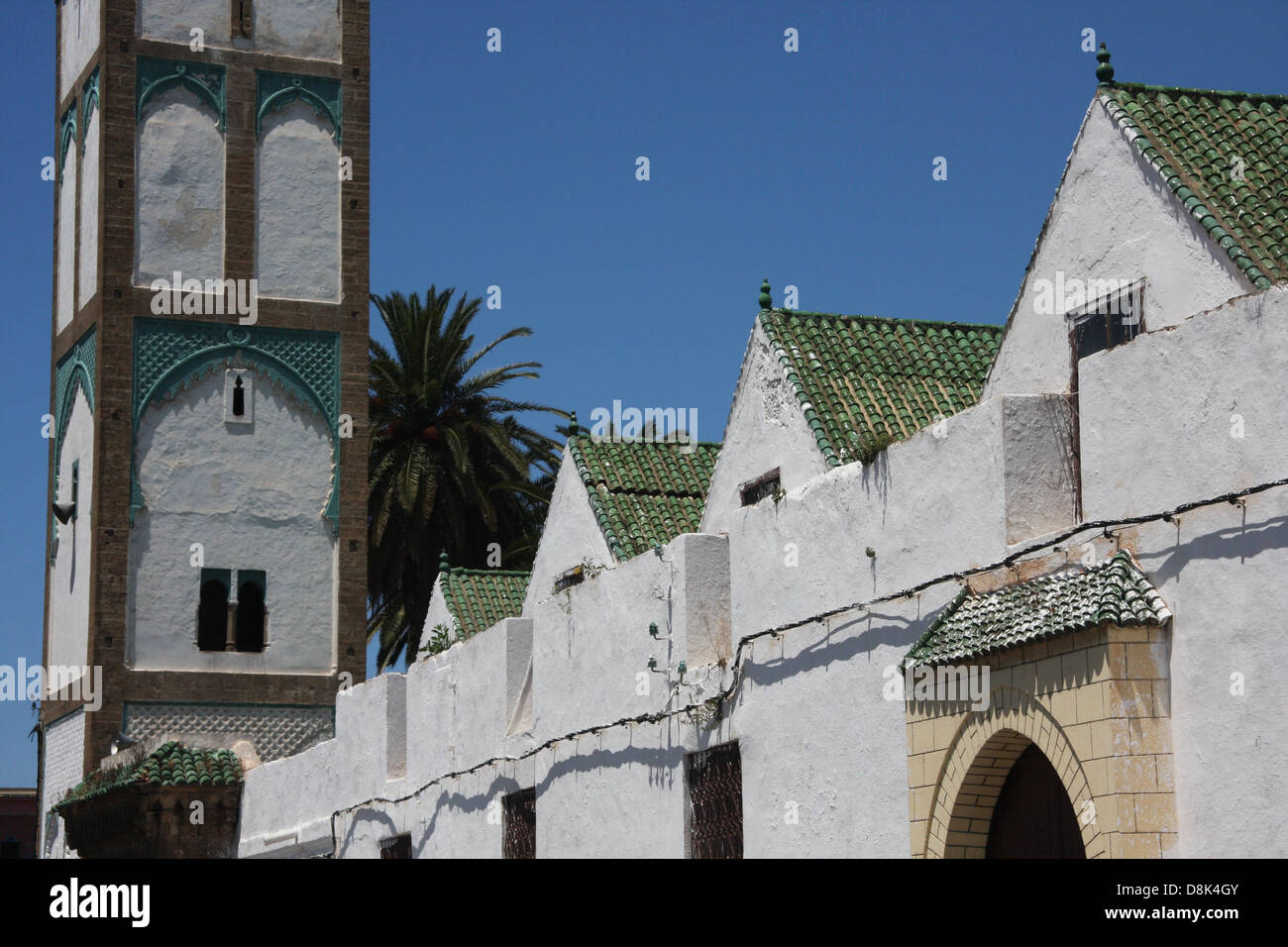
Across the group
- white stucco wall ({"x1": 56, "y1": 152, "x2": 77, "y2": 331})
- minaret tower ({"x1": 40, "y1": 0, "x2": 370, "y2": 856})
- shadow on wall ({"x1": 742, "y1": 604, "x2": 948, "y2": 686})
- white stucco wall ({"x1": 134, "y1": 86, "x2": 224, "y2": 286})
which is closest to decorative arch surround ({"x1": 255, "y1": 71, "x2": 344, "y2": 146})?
minaret tower ({"x1": 40, "y1": 0, "x2": 370, "y2": 856})

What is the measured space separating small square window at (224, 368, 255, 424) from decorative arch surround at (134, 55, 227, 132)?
353cm

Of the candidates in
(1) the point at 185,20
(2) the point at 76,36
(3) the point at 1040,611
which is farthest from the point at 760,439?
(2) the point at 76,36

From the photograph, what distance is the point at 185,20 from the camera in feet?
90.5

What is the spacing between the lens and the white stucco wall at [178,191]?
27.0 meters

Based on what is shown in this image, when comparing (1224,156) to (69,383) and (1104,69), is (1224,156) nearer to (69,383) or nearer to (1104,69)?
(1104,69)

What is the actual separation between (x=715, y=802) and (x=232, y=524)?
13549 mm

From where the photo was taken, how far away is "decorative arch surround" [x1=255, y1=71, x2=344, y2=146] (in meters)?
27.8

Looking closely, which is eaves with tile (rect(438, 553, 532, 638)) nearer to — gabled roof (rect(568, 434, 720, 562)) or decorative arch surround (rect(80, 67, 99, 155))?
gabled roof (rect(568, 434, 720, 562))

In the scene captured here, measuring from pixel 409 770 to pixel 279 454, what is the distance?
7.85 m

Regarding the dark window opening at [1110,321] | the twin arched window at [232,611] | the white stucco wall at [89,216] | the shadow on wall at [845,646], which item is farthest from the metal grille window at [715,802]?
the white stucco wall at [89,216]
